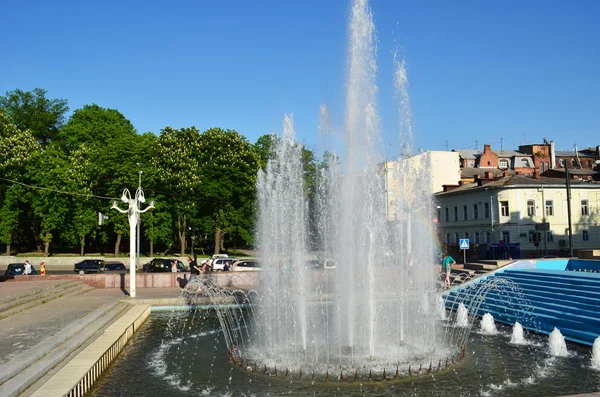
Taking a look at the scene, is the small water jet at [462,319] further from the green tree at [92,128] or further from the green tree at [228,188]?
the green tree at [92,128]

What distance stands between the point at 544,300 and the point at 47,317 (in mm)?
16417

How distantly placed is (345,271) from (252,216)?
39997 millimetres

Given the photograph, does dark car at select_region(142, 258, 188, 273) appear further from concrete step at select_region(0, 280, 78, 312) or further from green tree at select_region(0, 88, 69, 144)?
green tree at select_region(0, 88, 69, 144)

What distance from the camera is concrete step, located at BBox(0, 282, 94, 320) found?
725 inches

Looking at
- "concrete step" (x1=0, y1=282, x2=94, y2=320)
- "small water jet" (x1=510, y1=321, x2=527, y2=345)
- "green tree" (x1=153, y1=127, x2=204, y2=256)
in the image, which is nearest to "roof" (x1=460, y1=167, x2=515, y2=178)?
"green tree" (x1=153, y1=127, x2=204, y2=256)

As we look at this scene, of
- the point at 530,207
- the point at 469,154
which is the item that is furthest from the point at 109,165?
the point at 469,154

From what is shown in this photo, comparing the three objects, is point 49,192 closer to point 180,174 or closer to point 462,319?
point 180,174

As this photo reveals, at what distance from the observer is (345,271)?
14.4 metres

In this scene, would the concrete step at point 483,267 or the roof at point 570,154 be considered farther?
the roof at point 570,154

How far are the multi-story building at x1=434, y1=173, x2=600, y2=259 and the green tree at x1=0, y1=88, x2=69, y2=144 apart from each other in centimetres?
5257

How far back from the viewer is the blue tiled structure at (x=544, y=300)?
1461cm

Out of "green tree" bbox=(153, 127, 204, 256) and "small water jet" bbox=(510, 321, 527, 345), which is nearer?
"small water jet" bbox=(510, 321, 527, 345)

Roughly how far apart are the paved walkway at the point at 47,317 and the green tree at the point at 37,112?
49267mm

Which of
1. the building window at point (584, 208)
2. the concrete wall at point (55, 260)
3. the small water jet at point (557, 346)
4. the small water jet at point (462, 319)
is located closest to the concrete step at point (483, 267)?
the small water jet at point (462, 319)
